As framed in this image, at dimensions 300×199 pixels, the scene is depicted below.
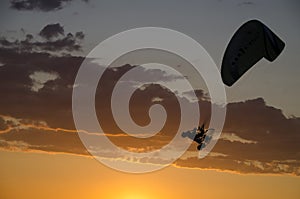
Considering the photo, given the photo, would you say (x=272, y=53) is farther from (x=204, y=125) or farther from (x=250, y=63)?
(x=204, y=125)

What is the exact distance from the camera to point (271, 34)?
56.9 m

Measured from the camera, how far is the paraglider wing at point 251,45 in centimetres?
5641

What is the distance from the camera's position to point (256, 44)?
186ft

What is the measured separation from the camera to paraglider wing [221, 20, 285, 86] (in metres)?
56.4

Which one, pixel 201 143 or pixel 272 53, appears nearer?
pixel 272 53

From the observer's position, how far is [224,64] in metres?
57.6

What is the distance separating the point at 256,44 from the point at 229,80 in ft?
8.40

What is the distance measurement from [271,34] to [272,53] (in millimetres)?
995

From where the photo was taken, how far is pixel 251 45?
56.5m

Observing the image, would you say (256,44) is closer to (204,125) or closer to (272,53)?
(272,53)

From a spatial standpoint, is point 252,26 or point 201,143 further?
point 201,143

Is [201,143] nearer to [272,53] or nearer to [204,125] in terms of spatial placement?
[204,125]

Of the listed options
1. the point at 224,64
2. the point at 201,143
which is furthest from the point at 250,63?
the point at 201,143

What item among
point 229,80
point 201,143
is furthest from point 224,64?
point 201,143
